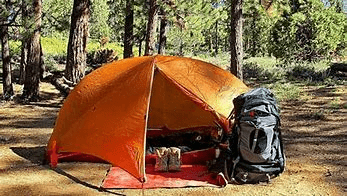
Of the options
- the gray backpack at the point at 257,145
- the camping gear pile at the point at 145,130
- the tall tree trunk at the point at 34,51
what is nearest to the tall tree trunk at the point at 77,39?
the tall tree trunk at the point at 34,51

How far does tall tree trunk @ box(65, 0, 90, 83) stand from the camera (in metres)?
10.5

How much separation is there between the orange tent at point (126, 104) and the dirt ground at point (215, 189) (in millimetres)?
385

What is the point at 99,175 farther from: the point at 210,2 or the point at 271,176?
the point at 210,2

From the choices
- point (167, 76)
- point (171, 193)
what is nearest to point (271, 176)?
point (171, 193)

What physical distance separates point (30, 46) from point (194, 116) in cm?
640

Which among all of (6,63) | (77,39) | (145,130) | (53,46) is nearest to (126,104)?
(145,130)

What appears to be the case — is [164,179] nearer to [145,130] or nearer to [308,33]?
[145,130]

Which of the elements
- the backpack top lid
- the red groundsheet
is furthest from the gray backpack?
the red groundsheet

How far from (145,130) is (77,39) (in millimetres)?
5797

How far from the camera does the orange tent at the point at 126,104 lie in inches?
214

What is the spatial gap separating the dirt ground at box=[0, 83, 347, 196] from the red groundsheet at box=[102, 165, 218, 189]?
5.4 inches

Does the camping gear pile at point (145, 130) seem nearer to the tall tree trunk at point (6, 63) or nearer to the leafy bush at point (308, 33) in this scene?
the tall tree trunk at point (6, 63)

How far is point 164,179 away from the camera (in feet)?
18.5

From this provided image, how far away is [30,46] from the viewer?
11875 mm
